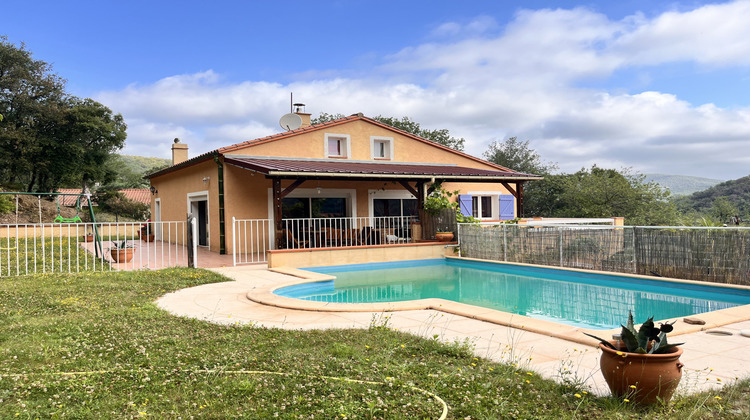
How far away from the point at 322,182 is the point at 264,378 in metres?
13.2

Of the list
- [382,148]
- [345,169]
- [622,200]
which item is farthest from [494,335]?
[622,200]

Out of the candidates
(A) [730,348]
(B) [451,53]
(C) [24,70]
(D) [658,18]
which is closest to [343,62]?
(B) [451,53]

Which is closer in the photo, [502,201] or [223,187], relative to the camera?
[223,187]

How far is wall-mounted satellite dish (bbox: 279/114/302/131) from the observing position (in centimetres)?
1772

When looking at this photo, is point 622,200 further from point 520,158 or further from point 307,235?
point 307,235

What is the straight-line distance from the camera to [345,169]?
49.4ft

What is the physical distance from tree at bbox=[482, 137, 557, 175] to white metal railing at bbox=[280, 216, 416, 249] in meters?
22.1

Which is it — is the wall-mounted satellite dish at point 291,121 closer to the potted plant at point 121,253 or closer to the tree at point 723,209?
the potted plant at point 121,253

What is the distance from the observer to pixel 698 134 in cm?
2823

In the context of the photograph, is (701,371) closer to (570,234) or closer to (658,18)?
(570,234)

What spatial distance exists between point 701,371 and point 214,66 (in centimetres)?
2132

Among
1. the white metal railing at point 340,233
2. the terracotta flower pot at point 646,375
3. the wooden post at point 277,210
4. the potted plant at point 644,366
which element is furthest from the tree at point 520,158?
the terracotta flower pot at point 646,375

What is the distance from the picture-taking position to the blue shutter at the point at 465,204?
1998 cm

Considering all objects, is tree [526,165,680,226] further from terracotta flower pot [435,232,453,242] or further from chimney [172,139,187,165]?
chimney [172,139,187,165]
